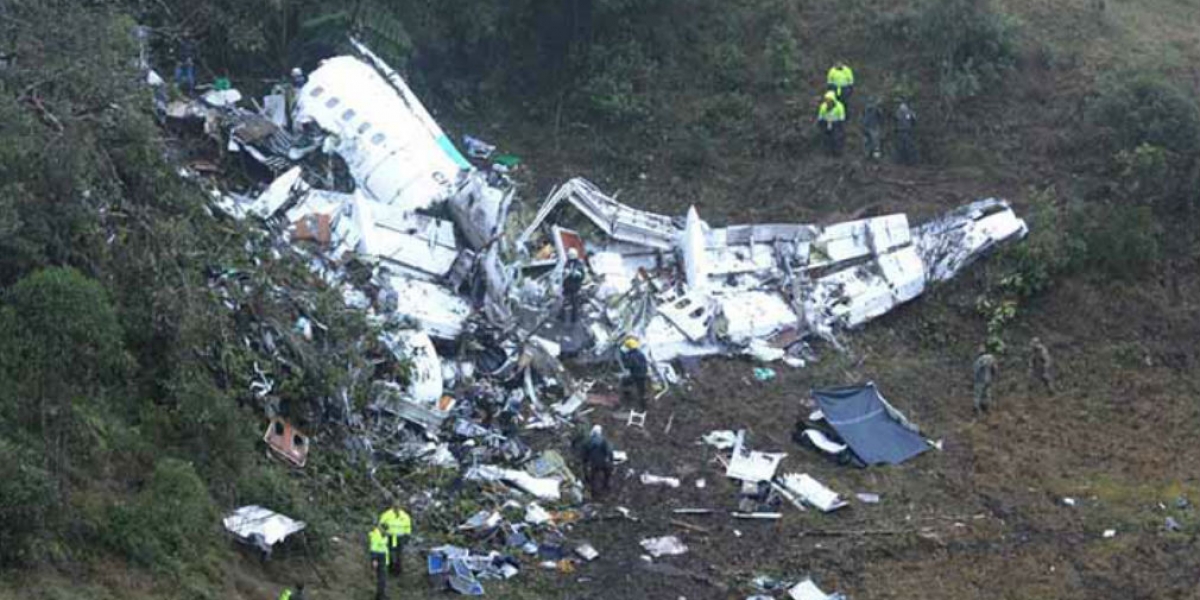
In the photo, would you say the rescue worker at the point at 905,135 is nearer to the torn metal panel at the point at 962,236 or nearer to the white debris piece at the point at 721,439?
the torn metal panel at the point at 962,236

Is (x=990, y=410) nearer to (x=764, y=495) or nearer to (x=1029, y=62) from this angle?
(x=764, y=495)

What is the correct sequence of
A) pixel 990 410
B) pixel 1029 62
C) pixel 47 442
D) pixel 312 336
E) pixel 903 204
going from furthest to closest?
pixel 1029 62, pixel 903 204, pixel 990 410, pixel 312 336, pixel 47 442

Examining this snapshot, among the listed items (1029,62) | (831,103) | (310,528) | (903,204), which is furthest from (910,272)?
(310,528)

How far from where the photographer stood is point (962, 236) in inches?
1057

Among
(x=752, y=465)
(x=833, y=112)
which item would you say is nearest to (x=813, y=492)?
(x=752, y=465)

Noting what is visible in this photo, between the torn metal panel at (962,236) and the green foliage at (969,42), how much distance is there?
2.91 metres

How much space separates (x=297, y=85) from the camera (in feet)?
92.4

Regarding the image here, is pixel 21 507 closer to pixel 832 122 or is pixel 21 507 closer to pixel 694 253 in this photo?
pixel 694 253

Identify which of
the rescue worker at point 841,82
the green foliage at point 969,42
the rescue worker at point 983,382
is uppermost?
the green foliage at point 969,42

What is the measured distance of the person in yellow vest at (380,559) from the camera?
18.7 meters

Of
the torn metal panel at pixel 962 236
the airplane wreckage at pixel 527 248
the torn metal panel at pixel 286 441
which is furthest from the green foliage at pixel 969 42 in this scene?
the torn metal panel at pixel 286 441

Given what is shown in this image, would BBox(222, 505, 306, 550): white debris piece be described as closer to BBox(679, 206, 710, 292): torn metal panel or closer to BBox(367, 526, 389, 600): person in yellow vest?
BBox(367, 526, 389, 600): person in yellow vest

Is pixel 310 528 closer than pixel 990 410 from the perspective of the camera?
Yes

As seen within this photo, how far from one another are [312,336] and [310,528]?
3529 mm
